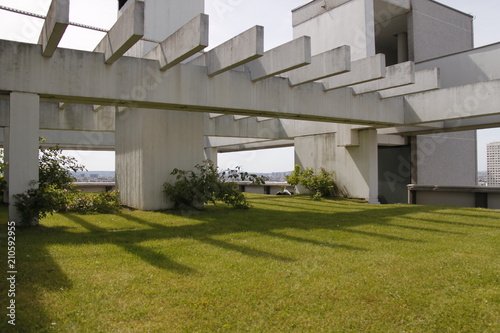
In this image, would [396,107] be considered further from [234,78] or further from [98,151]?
[98,151]

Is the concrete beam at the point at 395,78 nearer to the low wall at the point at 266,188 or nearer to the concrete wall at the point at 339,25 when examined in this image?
the concrete wall at the point at 339,25

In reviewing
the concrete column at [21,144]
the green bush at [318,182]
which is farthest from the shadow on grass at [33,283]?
the green bush at [318,182]

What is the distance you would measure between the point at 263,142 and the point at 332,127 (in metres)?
6.02

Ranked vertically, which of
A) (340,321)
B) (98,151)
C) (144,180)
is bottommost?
(340,321)

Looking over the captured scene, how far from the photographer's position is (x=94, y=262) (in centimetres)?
508

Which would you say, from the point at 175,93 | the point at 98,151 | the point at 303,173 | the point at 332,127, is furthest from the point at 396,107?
the point at 98,151

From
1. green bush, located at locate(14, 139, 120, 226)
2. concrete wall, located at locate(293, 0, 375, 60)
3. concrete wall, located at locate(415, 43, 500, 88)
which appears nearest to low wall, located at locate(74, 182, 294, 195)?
concrete wall, located at locate(293, 0, 375, 60)

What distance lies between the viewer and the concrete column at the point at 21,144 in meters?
6.83

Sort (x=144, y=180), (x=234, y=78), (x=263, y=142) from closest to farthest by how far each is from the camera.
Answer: (x=234, y=78), (x=144, y=180), (x=263, y=142)

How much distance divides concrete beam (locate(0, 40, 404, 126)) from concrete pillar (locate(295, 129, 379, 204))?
3.93 m

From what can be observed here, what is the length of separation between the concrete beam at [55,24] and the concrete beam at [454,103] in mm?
10339

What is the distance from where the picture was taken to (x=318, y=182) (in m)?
15.8

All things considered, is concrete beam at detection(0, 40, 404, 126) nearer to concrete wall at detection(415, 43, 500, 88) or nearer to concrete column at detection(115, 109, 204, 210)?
concrete column at detection(115, 109, 204, 210)

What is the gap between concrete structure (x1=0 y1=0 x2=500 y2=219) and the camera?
23.3 ft
